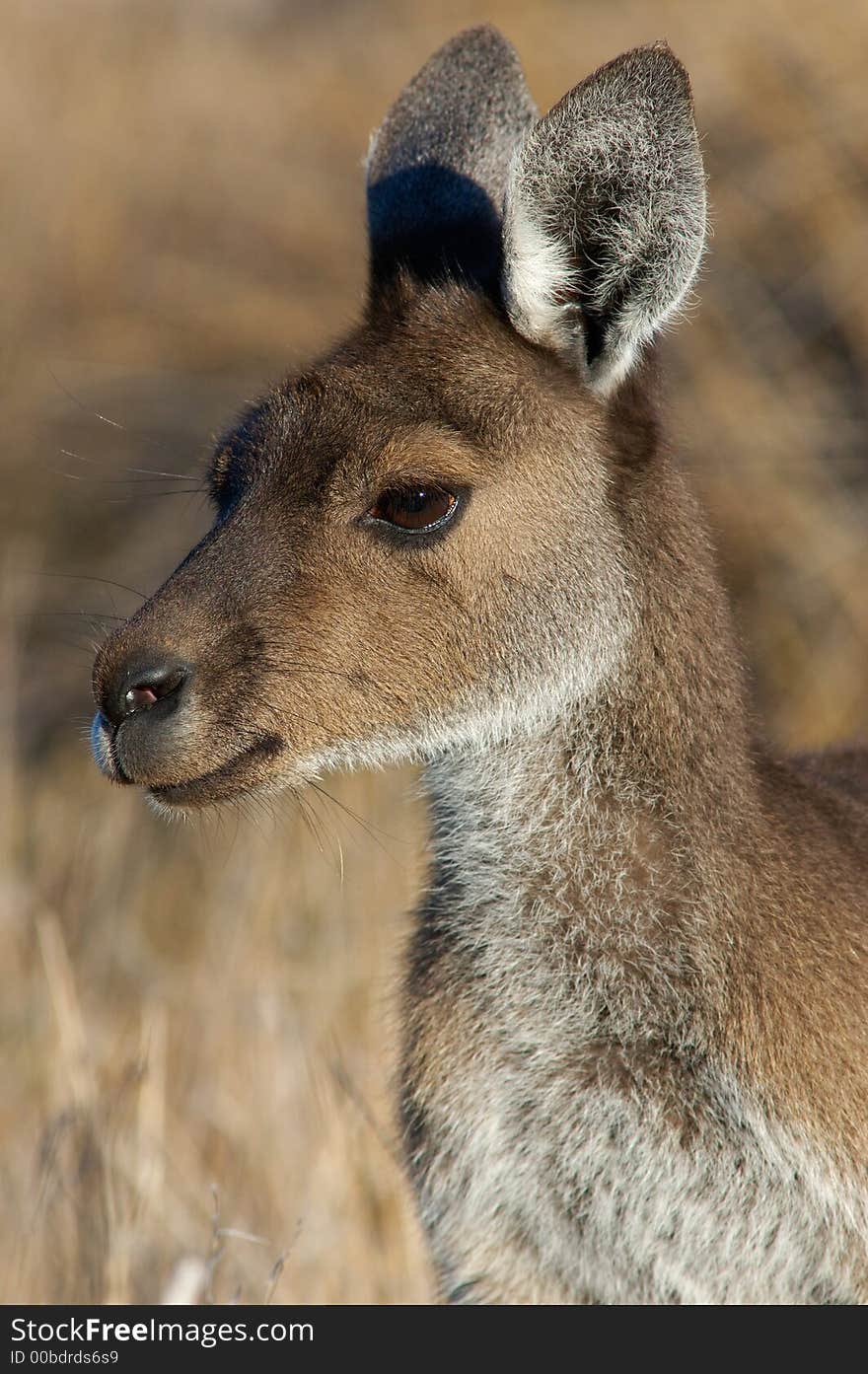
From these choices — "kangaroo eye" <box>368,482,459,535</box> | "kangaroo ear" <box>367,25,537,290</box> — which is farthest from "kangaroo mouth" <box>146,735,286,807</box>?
"kangaroo ear" <box>367,25,537,290</box>

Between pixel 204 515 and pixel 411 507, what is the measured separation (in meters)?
5.30

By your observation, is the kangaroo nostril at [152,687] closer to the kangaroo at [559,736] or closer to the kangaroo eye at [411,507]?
the kangaroo at [559,736]

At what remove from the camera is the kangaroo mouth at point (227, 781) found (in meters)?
3.37

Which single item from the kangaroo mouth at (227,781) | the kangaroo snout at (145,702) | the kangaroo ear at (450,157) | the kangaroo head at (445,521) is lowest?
the kangaroo mouth at (227,781)

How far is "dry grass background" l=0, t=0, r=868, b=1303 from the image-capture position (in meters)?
4.98

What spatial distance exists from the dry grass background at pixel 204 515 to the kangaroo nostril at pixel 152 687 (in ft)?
2.67

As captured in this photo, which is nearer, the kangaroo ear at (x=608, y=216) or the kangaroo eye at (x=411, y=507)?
the kangaroo ear at (x=608, y=216)

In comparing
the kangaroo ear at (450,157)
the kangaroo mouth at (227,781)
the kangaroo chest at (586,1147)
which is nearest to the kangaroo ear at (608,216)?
the kangaroo ear at (450,157)

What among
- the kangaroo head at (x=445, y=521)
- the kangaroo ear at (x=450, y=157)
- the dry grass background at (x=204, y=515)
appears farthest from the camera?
the dry grass background at (x=204, y=515)

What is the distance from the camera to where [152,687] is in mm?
3275

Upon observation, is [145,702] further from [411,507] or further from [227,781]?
[411,507]

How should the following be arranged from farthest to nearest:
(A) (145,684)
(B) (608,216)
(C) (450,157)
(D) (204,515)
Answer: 1. (D) (204,515)
2. (C) (450,157)
3. (B) (608,216)
4. (A) (145,684)

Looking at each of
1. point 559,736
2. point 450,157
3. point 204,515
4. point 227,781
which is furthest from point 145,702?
point 204,515

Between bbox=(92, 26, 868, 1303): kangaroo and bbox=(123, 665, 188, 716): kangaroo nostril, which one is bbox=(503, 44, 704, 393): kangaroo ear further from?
bbox=(123, 665, 188, 716): kangaroo nostril
